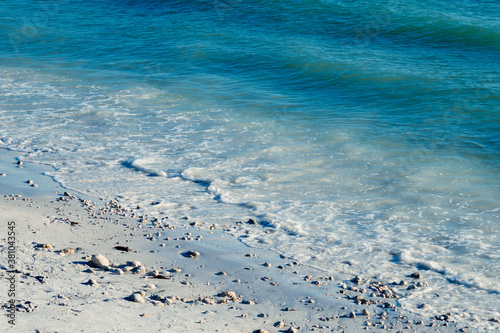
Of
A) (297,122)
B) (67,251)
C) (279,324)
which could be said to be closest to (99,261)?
(67,251)

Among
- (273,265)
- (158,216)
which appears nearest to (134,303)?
(273,265)

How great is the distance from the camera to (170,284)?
6.21 metres

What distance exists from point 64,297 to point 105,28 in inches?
692

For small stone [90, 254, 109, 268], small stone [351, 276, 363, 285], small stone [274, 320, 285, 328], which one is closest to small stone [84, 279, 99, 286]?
small stone [90, 254, 109, 268]

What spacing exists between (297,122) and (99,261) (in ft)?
23.0

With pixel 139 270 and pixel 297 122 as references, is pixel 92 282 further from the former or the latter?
pixel 297 122

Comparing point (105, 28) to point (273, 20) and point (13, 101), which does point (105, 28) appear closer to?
point (273, 20)

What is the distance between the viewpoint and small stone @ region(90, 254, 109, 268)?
635 centimetres

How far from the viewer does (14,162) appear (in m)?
9.85

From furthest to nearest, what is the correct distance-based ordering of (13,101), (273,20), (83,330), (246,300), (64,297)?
(273,20), (13,101), (246,300), (64,297), (83,330)

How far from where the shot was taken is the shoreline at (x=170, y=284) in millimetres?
5453

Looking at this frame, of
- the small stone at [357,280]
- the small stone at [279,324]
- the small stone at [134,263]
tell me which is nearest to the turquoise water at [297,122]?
the small stone at [357,280]

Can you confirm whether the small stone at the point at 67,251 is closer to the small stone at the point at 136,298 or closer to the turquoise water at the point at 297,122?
the small stone at the point at 136,298

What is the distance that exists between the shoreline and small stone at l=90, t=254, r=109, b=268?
5cm
